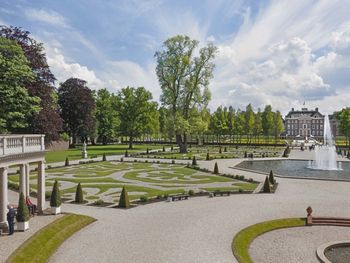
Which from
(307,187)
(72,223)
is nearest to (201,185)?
(307,187)

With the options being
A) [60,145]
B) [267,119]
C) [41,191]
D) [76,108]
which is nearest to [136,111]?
[76,108]

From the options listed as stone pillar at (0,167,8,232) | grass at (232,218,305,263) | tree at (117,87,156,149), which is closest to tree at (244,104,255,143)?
tree at (117,87,156,149)

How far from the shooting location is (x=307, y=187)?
117 feet

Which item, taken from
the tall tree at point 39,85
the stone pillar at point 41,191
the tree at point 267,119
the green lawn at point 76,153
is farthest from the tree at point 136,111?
the stone pillar at point 41,191

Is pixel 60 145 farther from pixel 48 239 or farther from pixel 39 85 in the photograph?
pixel 48 239

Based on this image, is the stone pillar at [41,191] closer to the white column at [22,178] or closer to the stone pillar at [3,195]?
the white column at [22,178]

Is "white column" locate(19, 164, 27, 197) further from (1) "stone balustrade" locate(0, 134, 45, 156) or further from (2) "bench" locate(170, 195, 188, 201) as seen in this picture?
(2) "bench" locate(170, 195, 188, 201)

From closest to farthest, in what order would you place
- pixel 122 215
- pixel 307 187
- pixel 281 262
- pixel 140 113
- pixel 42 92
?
pixel 281 262, pixel 122 215, pixel 307 187, pixel 42 92, pixel 140 113

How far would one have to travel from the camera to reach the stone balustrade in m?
20.1

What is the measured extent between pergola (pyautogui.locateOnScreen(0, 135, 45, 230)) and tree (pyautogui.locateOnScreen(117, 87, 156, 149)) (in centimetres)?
6258

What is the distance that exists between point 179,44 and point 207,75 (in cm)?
863

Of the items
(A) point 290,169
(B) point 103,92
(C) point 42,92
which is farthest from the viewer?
(B) point 103,92

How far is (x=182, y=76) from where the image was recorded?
73.9m

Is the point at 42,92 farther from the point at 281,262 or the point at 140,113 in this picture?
the point at 140,113
